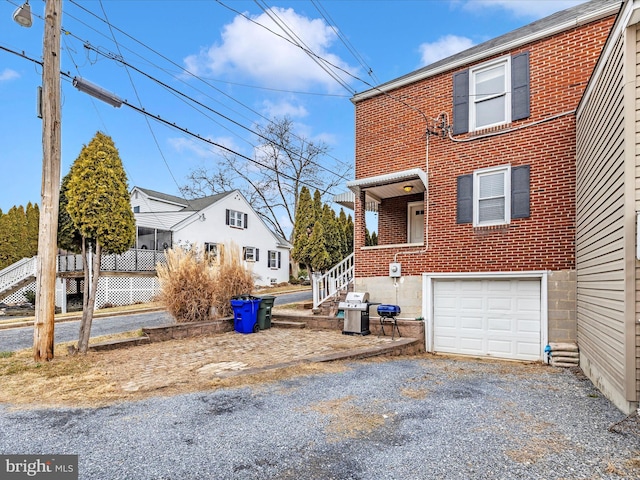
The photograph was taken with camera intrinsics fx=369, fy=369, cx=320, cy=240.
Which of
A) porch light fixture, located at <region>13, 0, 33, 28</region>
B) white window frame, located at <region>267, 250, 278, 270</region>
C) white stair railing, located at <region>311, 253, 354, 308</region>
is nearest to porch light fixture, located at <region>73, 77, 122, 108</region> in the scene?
porch light fixture, located at <region>13, 0, 33, 28</region>

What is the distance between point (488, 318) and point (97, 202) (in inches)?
330

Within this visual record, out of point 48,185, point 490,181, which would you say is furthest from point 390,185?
point 48,185

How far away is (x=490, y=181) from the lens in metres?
8.33

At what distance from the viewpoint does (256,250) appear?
2691 cm

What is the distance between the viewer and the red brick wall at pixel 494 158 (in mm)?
7395

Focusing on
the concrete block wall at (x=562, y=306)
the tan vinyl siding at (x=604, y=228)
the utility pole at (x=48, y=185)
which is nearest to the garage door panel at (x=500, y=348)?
the concrete block wall at (x=562, y=306)

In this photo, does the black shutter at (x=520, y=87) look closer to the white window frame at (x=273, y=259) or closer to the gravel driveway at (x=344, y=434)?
the gravel driveway at (x=344, y=434)

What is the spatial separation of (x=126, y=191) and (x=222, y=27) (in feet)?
19.9

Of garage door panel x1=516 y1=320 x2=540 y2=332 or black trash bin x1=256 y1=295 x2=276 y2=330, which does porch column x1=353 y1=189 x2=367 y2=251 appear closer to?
black trash bin x1=256 y1=295 x2=276 y2=330

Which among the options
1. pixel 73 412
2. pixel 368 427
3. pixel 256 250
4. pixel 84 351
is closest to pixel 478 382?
pixel 368 427

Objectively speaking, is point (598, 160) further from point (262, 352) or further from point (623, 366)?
point (262, 352)

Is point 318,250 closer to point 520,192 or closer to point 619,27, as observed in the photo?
point 520,192

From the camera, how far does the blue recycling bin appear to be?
9.56m

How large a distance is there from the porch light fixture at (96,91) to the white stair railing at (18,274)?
14.5 metres
